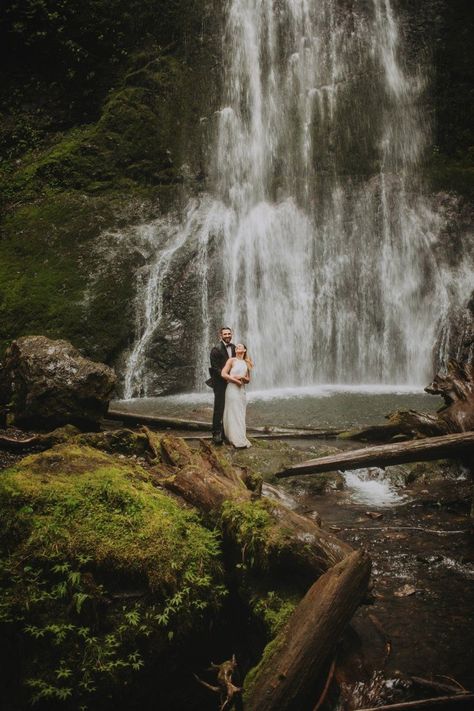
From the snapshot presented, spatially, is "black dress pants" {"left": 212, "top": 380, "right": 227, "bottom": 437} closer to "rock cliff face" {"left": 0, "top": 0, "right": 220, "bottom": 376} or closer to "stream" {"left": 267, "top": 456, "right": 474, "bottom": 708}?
"stream" {"left": 267, "top": 456, "right": 474, "bottom": 708}

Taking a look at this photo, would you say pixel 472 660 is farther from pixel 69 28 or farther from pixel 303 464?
pixel 69 28

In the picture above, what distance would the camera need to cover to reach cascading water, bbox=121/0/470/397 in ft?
54.7

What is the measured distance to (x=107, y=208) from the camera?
1831 cm

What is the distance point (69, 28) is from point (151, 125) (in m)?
6.63

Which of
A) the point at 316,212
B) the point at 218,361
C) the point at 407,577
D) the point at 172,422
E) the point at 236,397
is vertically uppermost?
the point at 316,212

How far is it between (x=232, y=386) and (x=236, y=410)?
1.26 ft

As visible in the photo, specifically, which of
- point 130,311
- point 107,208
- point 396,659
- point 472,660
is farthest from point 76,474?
point 107,208

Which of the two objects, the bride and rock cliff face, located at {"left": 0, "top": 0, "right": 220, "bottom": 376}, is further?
rock cliff face, located at {"left": 0, "top": 0, "right": 220, "bottom": 376}

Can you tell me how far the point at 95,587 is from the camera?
2842mm

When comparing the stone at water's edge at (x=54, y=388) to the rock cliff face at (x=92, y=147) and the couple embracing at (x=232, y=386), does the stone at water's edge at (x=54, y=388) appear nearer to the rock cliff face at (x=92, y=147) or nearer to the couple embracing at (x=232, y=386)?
the couple embracing at (x=232, y=386)

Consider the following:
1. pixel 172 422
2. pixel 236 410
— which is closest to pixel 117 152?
pixel 172 422

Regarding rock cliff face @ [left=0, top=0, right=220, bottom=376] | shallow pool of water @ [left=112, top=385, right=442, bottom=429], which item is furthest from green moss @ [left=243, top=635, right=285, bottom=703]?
rock cliff face @ [left=0, top=0, right=220, bottom=376]

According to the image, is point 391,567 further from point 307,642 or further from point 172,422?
point 172,422

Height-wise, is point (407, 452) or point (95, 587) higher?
point (407, 452)
